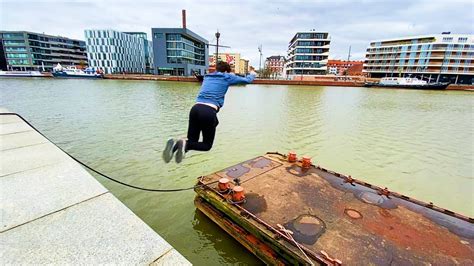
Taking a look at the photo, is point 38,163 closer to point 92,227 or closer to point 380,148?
point 92,227

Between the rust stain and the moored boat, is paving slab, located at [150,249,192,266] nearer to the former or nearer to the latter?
the rust stain

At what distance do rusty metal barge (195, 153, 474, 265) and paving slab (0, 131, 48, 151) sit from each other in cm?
435

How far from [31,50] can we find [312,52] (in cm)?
10641

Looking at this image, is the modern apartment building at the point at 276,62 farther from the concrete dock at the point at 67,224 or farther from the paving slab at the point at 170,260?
the paving slab at the point at 170,260

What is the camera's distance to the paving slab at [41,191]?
2641mm

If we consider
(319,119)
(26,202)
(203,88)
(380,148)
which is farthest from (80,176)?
(319,119)

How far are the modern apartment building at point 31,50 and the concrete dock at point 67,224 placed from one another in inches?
4459

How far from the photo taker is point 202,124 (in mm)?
4043

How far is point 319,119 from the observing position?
15.7 meters

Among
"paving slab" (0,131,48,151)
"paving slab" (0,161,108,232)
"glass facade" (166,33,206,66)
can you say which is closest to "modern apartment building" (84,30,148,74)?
"glass facade" (166,33,206,66)

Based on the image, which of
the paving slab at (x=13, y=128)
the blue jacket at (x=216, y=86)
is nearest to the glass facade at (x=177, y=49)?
the paving slab at (x=13, y=128)

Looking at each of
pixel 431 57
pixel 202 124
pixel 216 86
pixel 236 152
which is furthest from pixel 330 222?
pixel 431 57

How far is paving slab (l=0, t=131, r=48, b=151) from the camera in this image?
508 centimetres

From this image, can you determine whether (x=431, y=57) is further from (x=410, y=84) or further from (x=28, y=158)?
(x=28, y=158)
